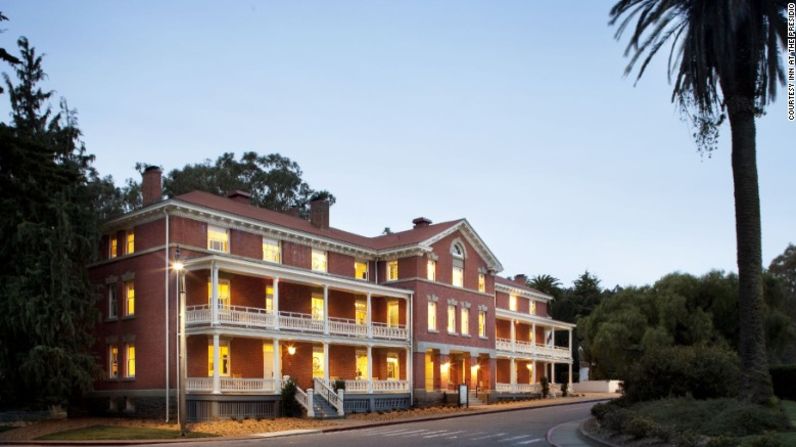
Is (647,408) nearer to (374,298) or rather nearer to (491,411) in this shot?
(491,411)

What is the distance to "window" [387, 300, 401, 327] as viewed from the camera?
5019 cm

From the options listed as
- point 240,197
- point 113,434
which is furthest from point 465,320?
point 113,434

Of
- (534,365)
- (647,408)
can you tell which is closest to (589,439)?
(647,408)

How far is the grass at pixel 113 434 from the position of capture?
1201 inches

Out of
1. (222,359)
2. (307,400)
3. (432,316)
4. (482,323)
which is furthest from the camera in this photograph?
(482,323)

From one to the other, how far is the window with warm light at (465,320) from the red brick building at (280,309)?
79mm

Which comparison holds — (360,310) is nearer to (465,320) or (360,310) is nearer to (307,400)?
(465,320)

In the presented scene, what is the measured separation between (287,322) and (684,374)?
822 inches

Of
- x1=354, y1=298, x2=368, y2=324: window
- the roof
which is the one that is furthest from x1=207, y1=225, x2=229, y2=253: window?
x1=354, y1=298, x2=368, y2=324: window

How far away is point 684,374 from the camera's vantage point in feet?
91.2

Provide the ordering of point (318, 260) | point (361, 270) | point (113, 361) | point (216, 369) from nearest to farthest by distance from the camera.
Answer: point (216, 369) → point (113, 361) → point (318, 260) → point (361, 270)

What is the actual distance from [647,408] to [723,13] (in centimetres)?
1292

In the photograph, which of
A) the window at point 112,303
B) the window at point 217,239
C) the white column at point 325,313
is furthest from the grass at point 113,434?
the white column at point 325,313

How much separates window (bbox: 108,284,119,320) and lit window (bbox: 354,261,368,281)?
48.3 feet
